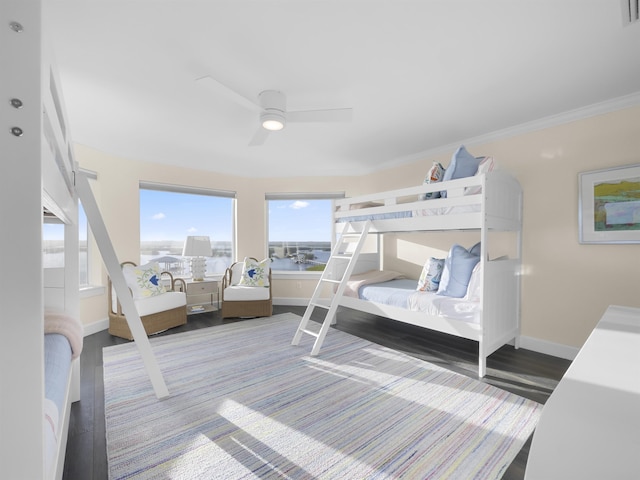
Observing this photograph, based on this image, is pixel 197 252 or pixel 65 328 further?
pixel 197 252

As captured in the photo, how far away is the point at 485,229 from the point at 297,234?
345 cm

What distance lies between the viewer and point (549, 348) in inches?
116

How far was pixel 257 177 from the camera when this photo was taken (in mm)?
5262

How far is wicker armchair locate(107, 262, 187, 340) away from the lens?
3.43 meters

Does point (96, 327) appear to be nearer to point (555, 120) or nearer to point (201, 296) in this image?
point (201, 296)

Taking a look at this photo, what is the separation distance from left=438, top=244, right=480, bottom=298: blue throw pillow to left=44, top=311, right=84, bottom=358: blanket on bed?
3.04 m

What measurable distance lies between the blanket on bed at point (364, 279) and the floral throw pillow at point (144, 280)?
8.00ft

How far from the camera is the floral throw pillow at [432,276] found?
3.29 metres

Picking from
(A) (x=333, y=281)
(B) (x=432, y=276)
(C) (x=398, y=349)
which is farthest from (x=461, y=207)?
(C) (x=398, y=349)

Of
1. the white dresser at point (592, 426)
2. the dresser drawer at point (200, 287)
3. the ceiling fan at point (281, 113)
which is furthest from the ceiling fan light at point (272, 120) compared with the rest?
the dresser drawer at point (200, 287)

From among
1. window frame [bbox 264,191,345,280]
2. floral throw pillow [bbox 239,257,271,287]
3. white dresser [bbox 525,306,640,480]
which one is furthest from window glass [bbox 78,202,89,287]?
white dresser [bbox 525,306,640,480]

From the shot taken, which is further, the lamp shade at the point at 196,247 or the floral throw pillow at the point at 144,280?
the lamp shade at the point at 196,247

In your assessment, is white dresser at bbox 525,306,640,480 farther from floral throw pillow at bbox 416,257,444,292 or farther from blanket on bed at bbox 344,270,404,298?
blanket on bed at bbox 344,270,404,298

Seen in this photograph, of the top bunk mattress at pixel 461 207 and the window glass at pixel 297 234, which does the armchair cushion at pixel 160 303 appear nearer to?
the window glass at pixel 297 234
